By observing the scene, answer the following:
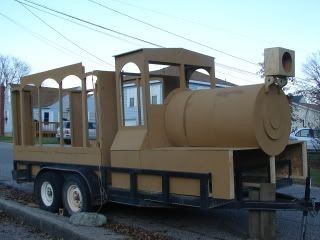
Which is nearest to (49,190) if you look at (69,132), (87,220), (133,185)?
(69,132)

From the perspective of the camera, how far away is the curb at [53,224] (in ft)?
23.9

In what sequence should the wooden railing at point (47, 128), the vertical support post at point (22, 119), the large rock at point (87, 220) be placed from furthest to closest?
1. the wooden railing at point (47, 128)
2. the vertical support post at point (22, 119)
3. the large rock at point (87, 220)

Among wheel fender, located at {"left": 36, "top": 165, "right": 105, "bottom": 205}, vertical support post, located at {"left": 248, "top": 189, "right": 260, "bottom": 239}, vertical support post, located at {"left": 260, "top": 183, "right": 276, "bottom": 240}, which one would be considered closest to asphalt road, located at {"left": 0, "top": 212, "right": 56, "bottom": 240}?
wheel fender, located at {"left": 36, "top": 165, "right": 105, "bottom": 205}

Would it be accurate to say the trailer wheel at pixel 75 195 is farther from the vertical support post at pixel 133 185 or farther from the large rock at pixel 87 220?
the vertical support post at pixel 133 185

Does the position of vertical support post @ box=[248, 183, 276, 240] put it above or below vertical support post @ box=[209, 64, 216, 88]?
below

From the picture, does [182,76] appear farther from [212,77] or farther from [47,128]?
[47,128]

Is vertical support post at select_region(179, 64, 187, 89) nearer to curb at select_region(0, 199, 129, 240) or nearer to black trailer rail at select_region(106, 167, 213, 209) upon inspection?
black trailer rail at select_region(106, 167, 213, 209)

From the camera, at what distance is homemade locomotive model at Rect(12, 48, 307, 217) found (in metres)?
7.00

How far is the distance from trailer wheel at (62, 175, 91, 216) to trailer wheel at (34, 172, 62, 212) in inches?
7.0

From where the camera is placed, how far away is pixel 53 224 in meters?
8.05

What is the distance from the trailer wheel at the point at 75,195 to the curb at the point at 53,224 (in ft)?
0.96

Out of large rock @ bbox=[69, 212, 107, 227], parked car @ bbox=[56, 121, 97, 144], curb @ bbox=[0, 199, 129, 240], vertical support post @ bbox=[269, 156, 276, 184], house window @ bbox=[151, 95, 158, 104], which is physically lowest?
curb @ bbox=[0, 199, 129, 240]

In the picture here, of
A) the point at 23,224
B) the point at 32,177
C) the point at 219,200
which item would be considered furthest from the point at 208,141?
the point at 32,177

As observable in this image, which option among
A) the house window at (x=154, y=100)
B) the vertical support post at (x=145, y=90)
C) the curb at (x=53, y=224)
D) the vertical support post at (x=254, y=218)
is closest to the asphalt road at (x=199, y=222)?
the vertical support post at (x=254, y=218)
